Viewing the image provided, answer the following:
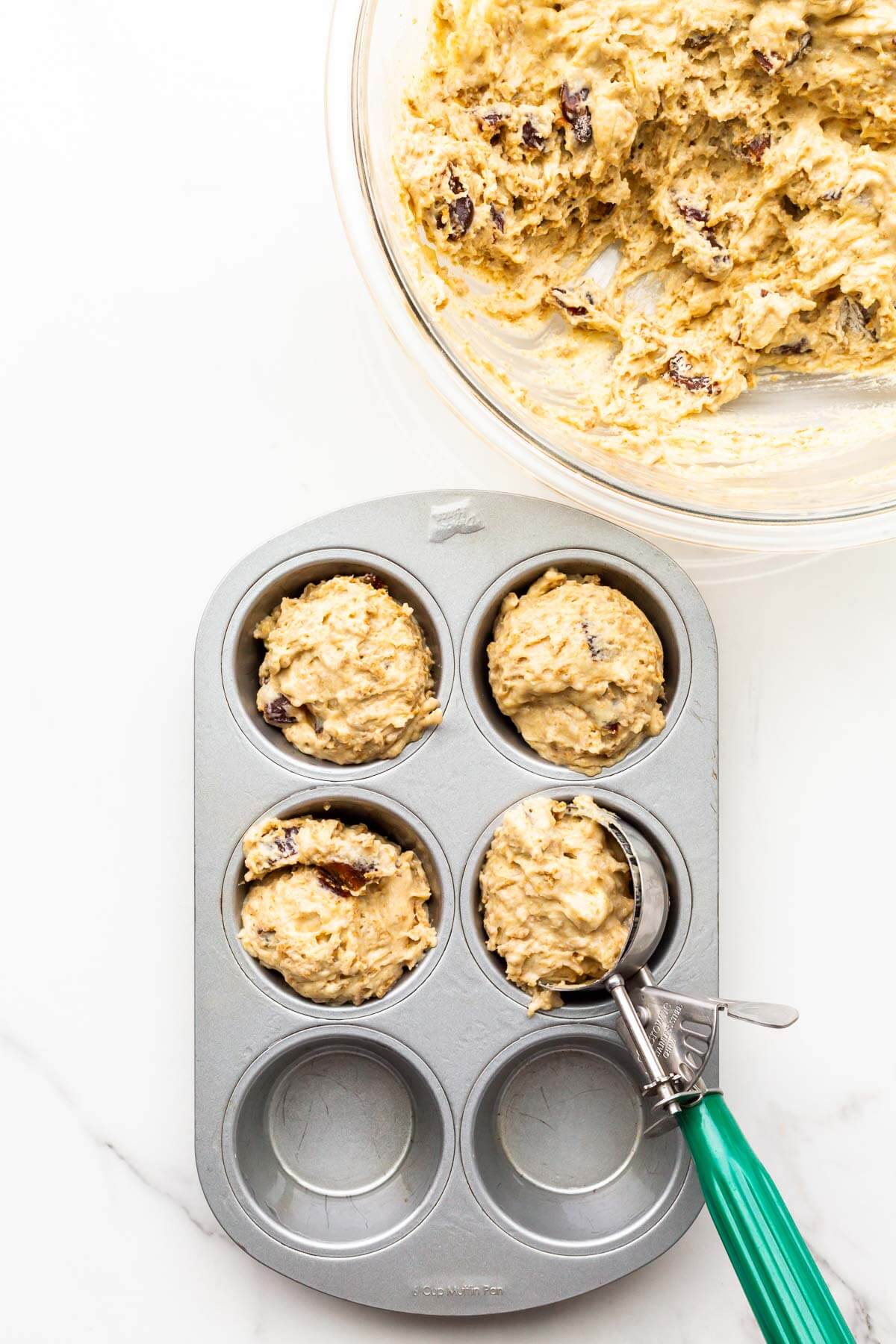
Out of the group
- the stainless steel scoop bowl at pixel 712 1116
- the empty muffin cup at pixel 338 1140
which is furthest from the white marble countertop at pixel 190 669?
the stainless steel scoop bowl at pixel 712 1116

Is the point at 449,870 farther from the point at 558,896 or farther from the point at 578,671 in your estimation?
the point at 578,671

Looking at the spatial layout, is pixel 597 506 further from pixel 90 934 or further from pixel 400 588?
pixel 90 934

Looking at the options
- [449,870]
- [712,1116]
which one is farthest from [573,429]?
[712,1116]

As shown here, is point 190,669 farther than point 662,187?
Yes

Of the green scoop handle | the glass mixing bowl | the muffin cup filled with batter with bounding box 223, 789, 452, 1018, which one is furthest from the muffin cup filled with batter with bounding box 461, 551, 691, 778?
the green scoop handle

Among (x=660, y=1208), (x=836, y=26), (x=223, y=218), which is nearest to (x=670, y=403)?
(x=836, y=26)
